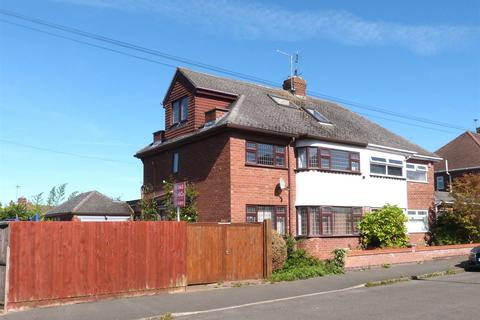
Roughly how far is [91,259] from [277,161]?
1055cm

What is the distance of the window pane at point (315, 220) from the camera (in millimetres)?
21609

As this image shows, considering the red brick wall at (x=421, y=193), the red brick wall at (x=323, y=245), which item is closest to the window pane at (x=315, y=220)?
the red brick wall at (x=323, y=245)

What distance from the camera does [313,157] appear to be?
22.0m

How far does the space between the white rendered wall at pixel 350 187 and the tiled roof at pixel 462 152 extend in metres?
18.5

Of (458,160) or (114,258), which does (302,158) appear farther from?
(458,160)

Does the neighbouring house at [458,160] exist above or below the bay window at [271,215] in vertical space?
above

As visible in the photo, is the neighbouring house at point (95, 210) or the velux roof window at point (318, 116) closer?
the velux roof window at point (318, 116)

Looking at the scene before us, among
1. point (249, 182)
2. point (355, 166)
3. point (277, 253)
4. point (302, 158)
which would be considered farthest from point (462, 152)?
point (277, 253)

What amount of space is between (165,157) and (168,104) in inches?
105

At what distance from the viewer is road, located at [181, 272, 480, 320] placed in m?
10.1

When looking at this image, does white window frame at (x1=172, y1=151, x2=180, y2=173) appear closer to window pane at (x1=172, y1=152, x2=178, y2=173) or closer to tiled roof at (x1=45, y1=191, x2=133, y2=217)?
window pane at (x1=172, y1=152, x2=178, y2=173)

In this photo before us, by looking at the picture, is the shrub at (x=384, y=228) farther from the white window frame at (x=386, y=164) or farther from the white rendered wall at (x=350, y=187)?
the white window frame at (x=386, y=164)

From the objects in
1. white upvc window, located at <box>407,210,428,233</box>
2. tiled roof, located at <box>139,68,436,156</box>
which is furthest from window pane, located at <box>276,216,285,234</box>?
white upvc window, located at <box>407,210,428,233</box>

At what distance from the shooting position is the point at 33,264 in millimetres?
12000
